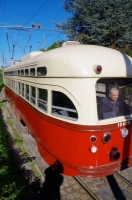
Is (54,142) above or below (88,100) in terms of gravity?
below

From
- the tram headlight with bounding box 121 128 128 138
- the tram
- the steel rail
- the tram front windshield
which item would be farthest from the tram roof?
the steel rail

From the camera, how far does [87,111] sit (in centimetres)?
350

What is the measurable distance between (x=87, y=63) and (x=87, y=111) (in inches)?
34.2

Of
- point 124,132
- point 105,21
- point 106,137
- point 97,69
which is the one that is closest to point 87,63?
point 97,69

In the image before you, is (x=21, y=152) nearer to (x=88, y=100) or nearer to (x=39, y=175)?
(x=39, y=175)

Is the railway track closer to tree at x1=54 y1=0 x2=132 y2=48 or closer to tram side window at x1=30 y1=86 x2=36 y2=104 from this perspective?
tram side window at x1=30 y1=86 x2=36 y2=104

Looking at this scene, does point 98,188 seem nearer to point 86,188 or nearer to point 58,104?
point 86,188

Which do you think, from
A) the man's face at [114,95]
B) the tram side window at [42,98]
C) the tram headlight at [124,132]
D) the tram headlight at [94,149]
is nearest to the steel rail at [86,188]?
the tram headlight at [94,149]

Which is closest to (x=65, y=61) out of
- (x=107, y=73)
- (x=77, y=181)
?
(x=107, y=73)

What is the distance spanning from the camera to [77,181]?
436 cm

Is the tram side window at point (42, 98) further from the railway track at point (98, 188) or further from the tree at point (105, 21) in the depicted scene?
the tree at point (105, 21)

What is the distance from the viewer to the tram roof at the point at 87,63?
348cm

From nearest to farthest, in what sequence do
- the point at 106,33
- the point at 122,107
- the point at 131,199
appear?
the point at 131,199
the point at 122,107
the point at 106,33

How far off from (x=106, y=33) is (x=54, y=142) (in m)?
10.4
